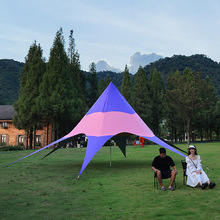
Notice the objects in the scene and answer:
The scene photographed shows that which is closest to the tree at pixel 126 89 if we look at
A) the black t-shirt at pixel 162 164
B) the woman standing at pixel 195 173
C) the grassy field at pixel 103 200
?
the grassy field at pixel 103 200

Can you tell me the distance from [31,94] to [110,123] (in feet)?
78.6

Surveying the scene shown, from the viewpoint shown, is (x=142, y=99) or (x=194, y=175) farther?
(x=142, y=99)

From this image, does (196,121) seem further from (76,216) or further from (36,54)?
(76,216)

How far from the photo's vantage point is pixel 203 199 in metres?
6.75

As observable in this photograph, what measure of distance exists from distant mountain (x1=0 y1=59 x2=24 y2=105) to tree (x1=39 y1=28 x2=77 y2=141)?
1960cm

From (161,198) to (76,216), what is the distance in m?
2.34

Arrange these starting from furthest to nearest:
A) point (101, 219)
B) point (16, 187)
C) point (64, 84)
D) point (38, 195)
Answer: point (64, 84) → point (16, 187) → point (38, 195) → point (101, 219)

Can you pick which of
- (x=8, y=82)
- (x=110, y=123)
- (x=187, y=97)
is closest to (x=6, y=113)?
(x=8, y=82)

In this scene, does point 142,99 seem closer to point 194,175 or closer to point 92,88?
point 92,88

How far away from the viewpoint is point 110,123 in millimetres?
13453

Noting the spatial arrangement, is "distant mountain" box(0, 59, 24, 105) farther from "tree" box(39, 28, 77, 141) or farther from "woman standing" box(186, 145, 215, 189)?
Result: "woman standing" box(186, 145, 215, 189)

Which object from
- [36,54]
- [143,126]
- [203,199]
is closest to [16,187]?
[203,199]

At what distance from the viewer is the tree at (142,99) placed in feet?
165

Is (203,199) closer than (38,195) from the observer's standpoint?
Yes
